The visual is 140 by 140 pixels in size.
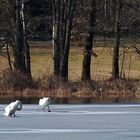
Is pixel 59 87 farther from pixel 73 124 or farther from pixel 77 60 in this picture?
pixel 77 60

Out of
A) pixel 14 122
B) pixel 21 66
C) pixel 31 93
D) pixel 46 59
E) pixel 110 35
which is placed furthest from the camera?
pixel 46 59

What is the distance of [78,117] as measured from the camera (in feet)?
42.1

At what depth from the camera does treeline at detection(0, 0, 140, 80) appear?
103 ft

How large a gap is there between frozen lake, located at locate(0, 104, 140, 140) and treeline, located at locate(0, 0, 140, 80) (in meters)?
15.2

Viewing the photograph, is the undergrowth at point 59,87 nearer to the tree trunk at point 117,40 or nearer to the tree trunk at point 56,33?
the tree trunk at point 56,33

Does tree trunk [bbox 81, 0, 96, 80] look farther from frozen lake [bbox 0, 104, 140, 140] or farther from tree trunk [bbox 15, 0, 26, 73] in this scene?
frozen lake [bbox 0, 104, 140, 140]

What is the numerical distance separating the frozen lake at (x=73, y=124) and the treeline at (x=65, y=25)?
15.2 m

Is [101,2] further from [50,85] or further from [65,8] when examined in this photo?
[50,85]

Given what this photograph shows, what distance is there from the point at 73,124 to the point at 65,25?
795 inches

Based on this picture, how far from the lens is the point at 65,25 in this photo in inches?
1246

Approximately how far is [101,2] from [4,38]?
17.2ft

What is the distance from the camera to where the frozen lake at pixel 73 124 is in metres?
10.3

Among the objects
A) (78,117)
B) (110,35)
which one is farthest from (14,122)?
(110,35)

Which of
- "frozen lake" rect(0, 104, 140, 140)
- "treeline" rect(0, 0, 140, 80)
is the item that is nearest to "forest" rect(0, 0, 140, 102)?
"treeline" rect(0, 0, 140, 80)
